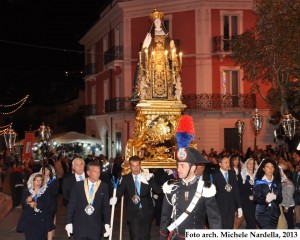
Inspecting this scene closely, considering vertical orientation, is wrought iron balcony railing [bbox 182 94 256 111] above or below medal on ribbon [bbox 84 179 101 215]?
above

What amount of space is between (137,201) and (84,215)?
58.6 inches

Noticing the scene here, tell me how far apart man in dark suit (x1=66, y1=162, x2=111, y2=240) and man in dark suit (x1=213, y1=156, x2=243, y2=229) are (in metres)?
2.84

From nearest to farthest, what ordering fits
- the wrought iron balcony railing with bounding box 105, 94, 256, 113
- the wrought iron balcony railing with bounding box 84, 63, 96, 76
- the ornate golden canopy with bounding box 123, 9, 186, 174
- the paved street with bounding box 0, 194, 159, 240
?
1. the paved street with bounding box 0, 194, 159, 240
2. the ornate golden canopy with bounding box 123, 9, 186, 174
3. the wrought iron balcony railing with bounding box 105, 94, 256, 113
4. the wrought iron balcony railing with bounding box 84, 63, 96, 76

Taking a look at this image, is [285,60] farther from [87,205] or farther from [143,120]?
[87,205]

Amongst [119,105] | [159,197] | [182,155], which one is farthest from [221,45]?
[182,155]

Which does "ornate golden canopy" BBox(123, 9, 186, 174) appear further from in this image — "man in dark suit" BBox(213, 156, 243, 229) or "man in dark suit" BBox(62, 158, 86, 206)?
"man in dark suit" BBox(62, 158, 86, 206)

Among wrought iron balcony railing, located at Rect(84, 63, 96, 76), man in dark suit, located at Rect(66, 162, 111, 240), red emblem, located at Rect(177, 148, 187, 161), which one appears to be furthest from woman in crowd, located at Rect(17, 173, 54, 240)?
wrought iron balcony railing, located at Rect(84, 63, 96, 76)

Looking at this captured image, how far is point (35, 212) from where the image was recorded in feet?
29.3

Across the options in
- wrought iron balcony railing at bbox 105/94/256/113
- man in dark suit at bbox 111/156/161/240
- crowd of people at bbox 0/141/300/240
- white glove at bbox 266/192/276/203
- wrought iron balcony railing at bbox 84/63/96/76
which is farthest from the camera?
wrought iron balcony railing at bbox 84/63/96/76

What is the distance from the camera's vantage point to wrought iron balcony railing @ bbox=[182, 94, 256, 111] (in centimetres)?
3003

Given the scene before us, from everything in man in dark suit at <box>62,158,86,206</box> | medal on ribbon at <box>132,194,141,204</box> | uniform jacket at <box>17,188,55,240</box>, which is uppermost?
man in dark suit at <box>62,158,86,206</box>

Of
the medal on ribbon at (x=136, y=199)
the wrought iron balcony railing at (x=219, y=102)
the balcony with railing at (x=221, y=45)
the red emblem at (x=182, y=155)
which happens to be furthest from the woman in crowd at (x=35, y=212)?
the balcony with railing at (x=221, y=45)

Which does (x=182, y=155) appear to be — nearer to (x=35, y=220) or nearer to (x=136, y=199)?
(x=136, y=199)

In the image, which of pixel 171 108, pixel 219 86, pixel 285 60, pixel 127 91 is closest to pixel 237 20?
pixel 219 86
